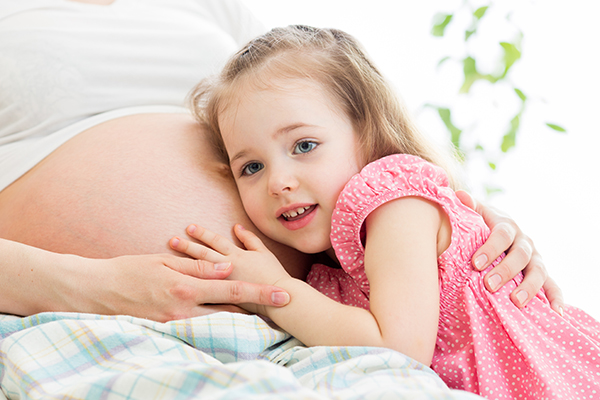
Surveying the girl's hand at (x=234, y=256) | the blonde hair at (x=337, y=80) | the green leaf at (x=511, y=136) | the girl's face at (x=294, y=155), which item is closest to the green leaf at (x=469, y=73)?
the green leaf at (x=511, y=136)

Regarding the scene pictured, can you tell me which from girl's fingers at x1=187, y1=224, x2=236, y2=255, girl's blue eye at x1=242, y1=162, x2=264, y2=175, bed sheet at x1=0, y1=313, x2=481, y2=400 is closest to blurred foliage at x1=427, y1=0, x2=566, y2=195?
girl's blue eye at x1=242, y1=162, x2=264, y2=175

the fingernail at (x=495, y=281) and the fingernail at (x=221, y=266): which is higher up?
the fingernail at (x=495, y=281)

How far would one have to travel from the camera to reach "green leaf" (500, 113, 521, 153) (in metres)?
2.08

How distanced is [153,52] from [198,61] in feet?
0.43

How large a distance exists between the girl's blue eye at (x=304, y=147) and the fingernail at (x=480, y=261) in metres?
0.38

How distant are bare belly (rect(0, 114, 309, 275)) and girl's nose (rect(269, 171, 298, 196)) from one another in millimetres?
140

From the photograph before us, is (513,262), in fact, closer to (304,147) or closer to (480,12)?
(304,147)

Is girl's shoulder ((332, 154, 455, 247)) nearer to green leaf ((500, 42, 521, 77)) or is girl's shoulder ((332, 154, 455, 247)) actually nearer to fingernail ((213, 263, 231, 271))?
fingernail ((213, 263, 231, 271))

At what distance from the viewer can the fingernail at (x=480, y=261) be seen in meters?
0.89

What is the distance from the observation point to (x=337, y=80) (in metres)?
1.02

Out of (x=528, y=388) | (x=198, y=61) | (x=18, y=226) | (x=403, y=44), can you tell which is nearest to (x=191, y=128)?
(x=198, y=61)

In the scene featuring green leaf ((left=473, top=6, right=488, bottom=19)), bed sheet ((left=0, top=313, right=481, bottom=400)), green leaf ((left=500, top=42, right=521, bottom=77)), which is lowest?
bed sheet ((left=0, top=313, right=481, bottom=400))

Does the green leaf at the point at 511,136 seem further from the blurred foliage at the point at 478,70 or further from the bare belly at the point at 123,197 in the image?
the bare belly at the point at 123,197

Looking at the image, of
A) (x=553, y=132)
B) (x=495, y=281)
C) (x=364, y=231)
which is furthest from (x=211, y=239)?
(x=553, y=132)
